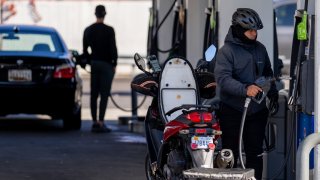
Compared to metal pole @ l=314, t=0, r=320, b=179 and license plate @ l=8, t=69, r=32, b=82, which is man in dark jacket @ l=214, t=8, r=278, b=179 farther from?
license plate @ l=8, t=69, r=32, b=82

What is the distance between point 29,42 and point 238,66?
7841mm

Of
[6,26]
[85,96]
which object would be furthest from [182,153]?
[85,96]

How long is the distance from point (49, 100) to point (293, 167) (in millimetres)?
6354

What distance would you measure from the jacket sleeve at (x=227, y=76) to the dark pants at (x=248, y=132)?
0.28 meters

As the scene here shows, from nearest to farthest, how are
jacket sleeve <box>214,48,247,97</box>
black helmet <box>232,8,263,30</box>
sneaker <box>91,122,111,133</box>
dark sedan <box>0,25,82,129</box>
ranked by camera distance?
jacket sleeve <box>214,48,247,97</box>, black helmet <box>232,8,263,30</box>, dark sedan <box>0,25,82,129</box>, sneaker <box>91,122,111,133</box>

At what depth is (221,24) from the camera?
11.9m

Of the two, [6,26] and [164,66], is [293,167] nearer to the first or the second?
[164,66]

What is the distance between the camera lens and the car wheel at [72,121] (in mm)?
15914

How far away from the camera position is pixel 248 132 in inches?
358

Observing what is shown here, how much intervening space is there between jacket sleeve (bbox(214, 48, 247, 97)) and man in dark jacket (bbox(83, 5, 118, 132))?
Answer: 690cm

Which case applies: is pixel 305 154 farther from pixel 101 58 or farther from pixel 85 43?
pixel 85 43

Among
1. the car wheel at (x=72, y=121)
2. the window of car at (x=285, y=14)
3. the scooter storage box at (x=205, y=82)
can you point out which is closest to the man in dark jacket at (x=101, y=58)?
the car wheel at (x=72, y=121)

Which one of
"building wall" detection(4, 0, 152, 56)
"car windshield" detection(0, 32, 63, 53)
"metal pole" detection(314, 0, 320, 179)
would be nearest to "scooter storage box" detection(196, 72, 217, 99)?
"metal pole" detection(314, 0, 320, 179)

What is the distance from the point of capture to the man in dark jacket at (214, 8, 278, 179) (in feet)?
29.3
